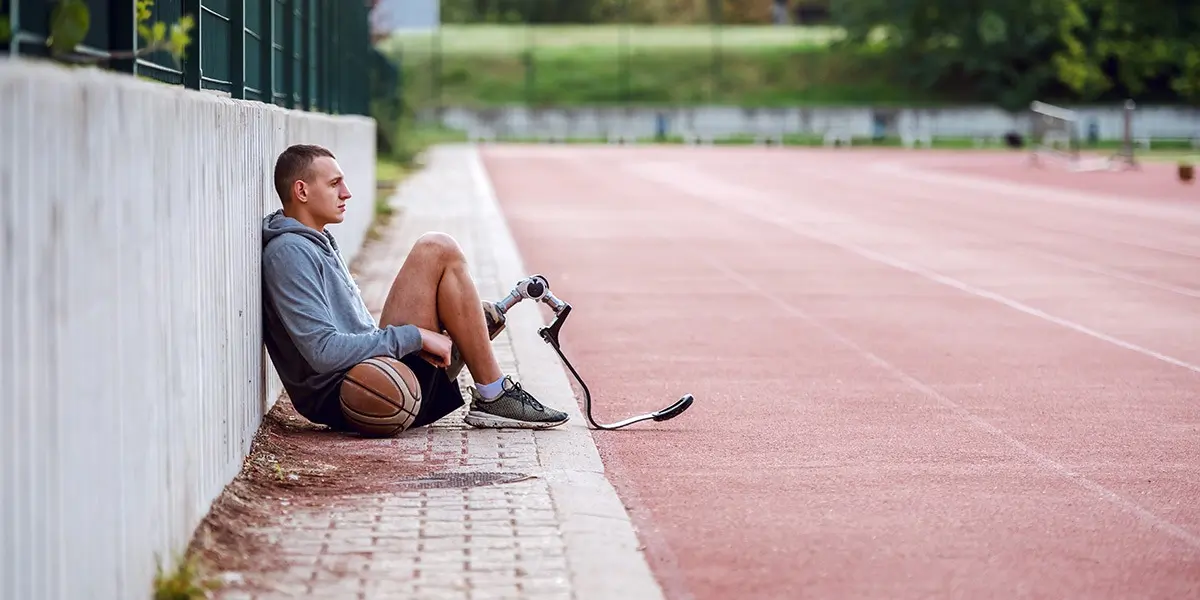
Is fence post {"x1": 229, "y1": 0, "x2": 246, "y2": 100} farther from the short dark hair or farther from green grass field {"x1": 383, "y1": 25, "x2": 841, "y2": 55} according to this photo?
green grass field {"x1": 383, "y1": 25, "x2": 841, "y2": 55}

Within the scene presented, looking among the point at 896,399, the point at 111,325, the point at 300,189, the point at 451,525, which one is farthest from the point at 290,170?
the point at 896,399

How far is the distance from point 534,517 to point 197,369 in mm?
1219

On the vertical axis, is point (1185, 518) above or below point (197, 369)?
below

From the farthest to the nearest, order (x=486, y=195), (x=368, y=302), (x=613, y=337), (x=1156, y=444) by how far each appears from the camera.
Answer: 1. (x=486, y=195)
2. (x=368, y=302)
3. (x=613, y=337)
4. (x=1156, y=444)

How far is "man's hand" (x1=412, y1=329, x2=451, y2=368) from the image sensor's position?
295 inches

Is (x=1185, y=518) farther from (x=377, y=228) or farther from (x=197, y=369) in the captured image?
(x=377, y=228)

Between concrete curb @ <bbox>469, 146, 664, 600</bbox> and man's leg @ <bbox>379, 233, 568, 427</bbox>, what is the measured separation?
0.42 meters

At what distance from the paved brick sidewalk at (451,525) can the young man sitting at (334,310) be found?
0.83ft

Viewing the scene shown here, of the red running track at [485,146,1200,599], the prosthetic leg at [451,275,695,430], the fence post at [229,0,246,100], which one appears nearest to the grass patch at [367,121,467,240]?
the red running track at [485,146,1200,599]

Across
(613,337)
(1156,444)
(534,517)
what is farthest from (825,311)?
(534,517)

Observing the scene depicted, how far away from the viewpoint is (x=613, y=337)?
1227 centimetres

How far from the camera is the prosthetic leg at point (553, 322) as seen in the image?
305 inches

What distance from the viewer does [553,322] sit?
8.30 metres

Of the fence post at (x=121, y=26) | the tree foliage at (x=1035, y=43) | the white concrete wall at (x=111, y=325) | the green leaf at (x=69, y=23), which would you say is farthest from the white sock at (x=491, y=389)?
the tree foliage at (x=1035, y=43)
